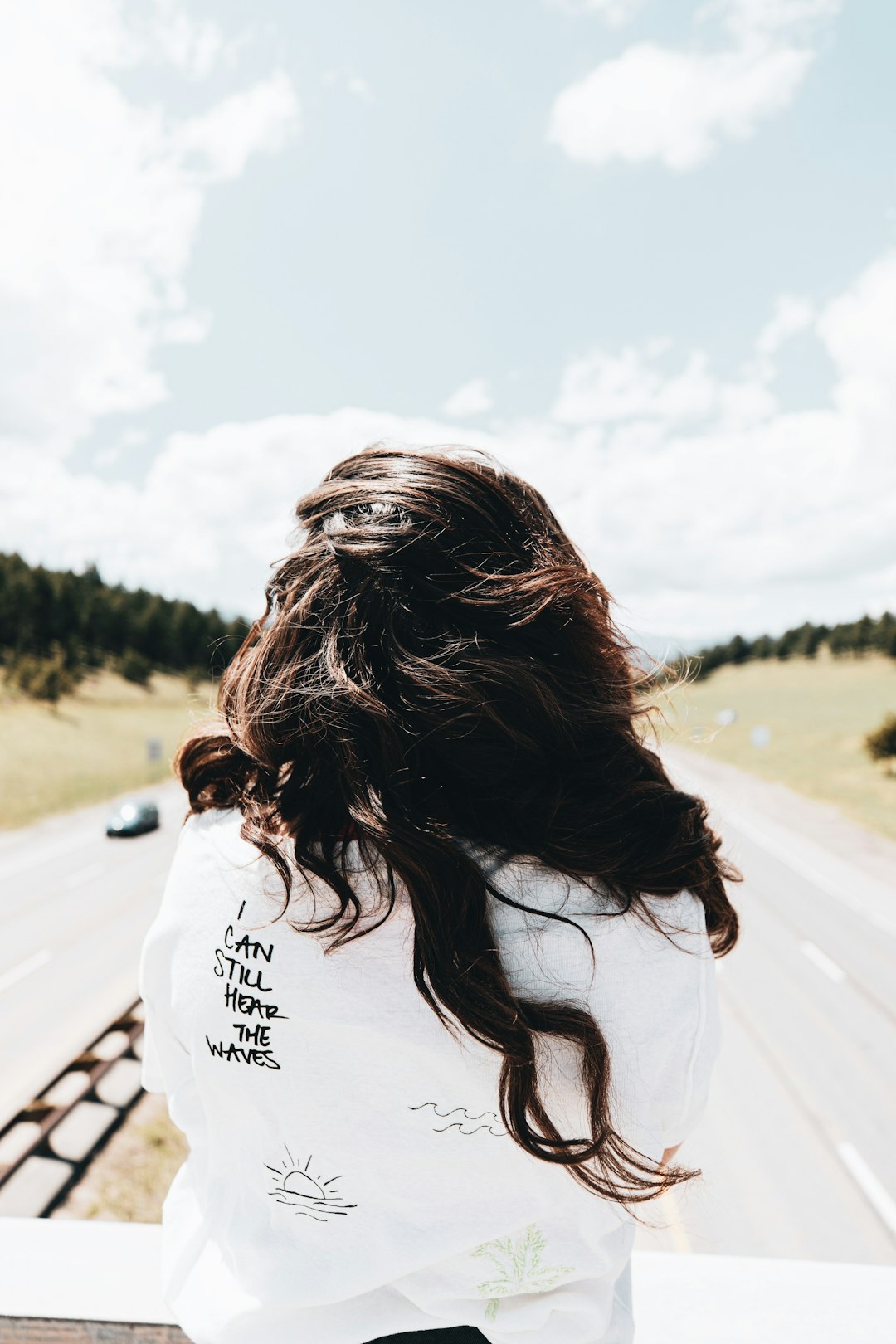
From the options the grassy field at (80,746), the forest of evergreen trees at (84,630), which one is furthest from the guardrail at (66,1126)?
the forest of evergreen trees at (84,630)

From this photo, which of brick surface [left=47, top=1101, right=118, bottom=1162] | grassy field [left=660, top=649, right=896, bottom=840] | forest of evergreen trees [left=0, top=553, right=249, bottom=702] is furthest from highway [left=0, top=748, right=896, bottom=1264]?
forest of evergreen trees [left=0, top=553, right=249, bottom=702]

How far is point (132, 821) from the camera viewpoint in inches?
779

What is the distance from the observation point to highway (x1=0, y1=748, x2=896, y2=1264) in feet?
18.8

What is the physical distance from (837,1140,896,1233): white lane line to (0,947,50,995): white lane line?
405 inches

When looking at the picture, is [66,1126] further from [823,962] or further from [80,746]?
[80,746]

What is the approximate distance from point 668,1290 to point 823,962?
12106mm

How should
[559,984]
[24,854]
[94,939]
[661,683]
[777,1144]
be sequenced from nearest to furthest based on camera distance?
[559,984] → [661,683] → [777,1144] → [94,939] → [24,854]

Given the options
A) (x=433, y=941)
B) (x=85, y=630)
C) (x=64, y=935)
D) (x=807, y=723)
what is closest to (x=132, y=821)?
(x=64, y=935)

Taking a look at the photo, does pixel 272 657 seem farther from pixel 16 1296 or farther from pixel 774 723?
pixel 774 723

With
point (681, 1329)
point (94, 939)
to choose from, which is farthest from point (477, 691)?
point (94, 939)

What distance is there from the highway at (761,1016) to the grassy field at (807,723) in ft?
5.35

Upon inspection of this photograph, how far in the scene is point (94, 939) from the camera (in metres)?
12.2

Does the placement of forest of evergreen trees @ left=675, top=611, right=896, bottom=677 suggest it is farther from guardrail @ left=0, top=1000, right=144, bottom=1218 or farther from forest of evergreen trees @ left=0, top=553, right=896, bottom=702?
guardrail @ left=0, top=1000, right=144, bottom=1218

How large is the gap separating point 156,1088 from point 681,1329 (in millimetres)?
885
